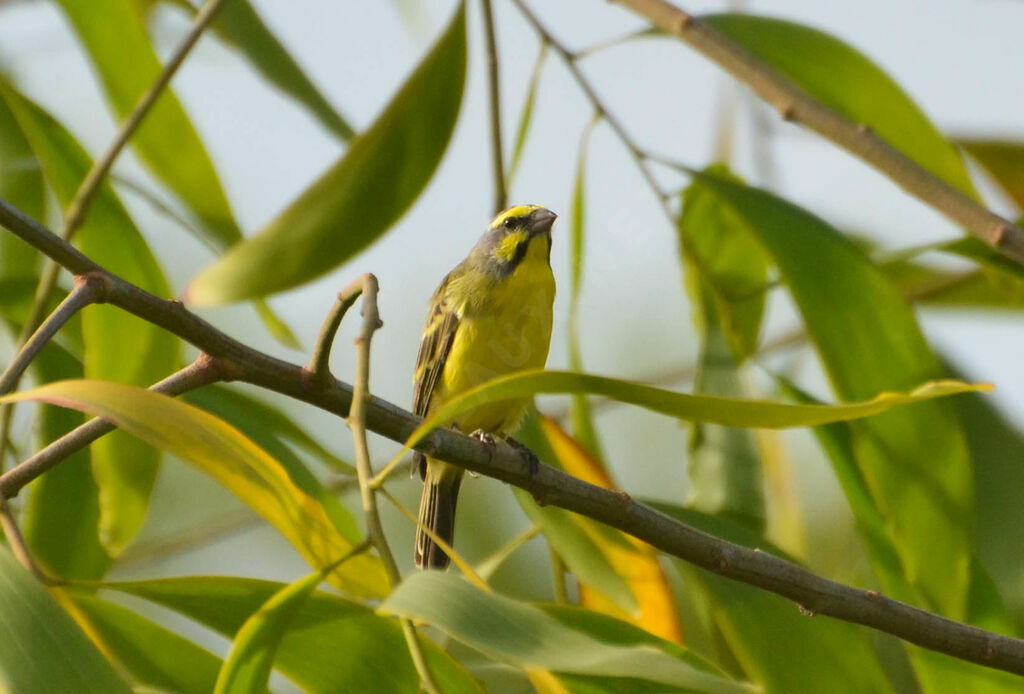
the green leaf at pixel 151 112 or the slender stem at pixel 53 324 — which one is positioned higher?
the green leaf at pixel 151 112

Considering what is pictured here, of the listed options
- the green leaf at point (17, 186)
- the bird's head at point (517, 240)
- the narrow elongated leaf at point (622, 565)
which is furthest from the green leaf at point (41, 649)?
the bird's head at point (517, 240)

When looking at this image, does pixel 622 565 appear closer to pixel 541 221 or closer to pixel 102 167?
pixel 102 167

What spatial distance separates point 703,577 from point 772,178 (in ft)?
5.60

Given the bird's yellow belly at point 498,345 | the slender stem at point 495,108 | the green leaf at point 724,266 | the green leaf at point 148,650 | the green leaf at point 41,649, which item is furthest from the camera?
the bird's yellow belly at point 498,345

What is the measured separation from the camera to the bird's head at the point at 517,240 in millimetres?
3291

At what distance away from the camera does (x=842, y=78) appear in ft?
8.52

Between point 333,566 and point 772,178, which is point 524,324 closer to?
point 772,178

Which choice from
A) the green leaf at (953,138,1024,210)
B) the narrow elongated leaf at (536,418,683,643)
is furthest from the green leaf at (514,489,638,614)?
the green leaf at (953,138,1024,210)

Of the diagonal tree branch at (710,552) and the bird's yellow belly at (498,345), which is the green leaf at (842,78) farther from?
the diagonal tree branch at (710,552)

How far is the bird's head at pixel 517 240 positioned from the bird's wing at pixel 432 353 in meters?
0.18

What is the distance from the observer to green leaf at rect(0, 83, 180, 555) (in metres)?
2.14

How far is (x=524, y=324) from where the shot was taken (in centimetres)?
306

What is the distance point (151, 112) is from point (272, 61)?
29 centimetres

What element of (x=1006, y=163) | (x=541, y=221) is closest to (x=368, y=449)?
(x=1006, y=163)
